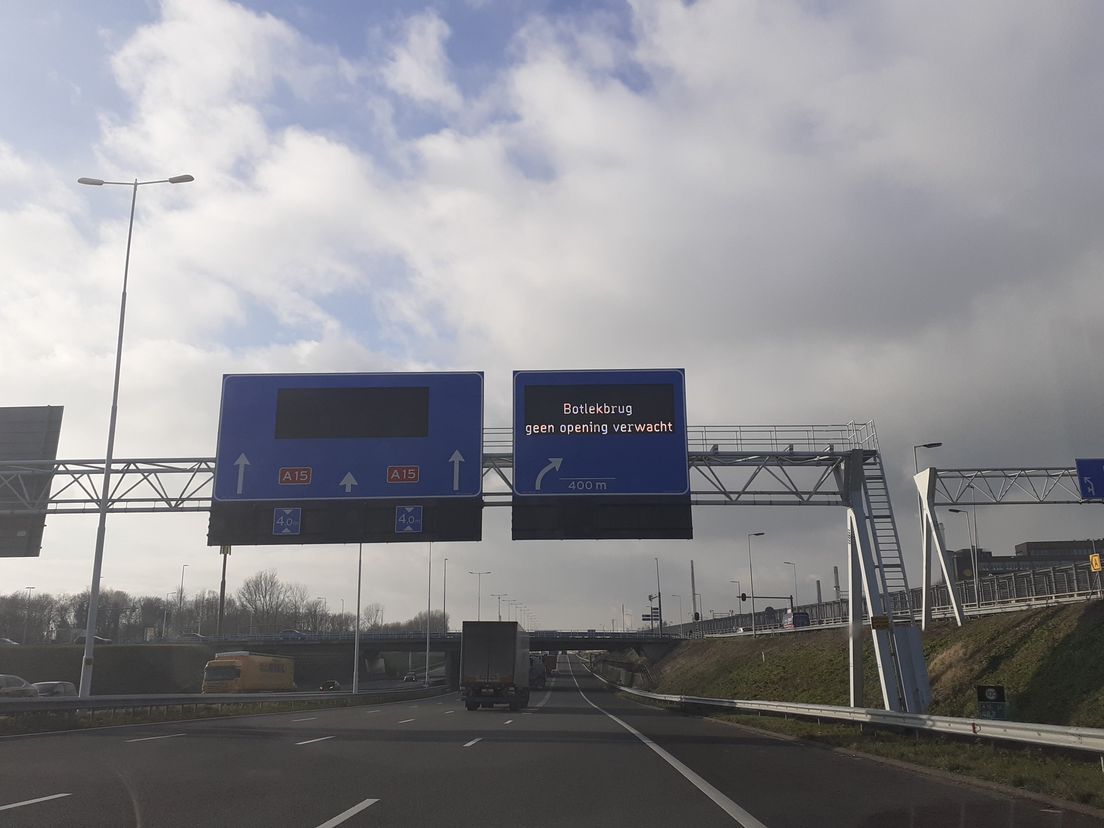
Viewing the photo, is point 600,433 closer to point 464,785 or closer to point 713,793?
point 464,785

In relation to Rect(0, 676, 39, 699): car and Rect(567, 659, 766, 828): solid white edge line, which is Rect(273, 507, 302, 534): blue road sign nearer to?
Rect(567, 659, 766, 828): solid white edge line

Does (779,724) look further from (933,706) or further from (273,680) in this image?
(273,680)

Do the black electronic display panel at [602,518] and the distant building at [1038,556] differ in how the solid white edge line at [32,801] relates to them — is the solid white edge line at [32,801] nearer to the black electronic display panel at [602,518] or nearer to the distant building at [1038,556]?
the black electronic display panel at [602,518]

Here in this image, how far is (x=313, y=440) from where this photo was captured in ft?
83.2

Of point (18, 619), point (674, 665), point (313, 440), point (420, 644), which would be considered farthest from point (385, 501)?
point (18, 619)

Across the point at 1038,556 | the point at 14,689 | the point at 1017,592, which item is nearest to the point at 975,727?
the point at 1017,592

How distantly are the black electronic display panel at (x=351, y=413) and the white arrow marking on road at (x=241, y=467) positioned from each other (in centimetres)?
112

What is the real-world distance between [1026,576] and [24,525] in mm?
37091

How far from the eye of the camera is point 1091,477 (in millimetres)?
32188

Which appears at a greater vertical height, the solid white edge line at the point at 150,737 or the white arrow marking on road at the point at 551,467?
the white arrow marking on road at the point at 551,467

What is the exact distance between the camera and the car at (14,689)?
127ft

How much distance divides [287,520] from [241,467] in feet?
6.71

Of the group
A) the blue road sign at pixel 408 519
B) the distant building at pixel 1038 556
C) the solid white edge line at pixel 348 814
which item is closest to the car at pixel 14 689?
the blue road sign at pixel 408 519

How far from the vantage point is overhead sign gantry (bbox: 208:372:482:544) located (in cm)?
2489
